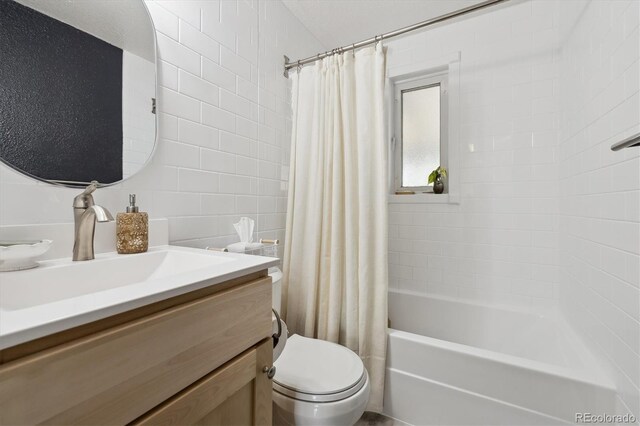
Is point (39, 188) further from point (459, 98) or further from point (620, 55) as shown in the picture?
point (459, 98)

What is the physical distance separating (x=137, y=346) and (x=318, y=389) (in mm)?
736

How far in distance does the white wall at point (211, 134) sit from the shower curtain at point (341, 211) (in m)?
0.19

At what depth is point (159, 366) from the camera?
561 millimetres

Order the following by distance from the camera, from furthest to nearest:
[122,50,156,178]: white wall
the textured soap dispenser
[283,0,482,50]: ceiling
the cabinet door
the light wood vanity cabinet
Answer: [283,0,482,50]: ceiling, [122,50,156,178]: white wall, the textured soap dispenser, the cabinet door, the light wood vanity cabinet

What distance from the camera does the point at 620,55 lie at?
111 cm

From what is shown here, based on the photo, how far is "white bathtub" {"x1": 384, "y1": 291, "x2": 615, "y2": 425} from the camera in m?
1.17

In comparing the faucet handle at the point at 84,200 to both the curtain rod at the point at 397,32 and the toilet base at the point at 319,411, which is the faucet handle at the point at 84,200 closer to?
the toilet base at the point at 319,411

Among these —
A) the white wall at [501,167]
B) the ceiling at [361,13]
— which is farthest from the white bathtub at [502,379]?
the ceiling at [361,13]

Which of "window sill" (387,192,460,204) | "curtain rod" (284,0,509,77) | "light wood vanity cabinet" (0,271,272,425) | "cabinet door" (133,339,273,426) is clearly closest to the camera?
"light wood vanity cabinet" (0,271,272,425)

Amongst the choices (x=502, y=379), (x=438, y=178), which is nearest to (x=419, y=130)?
(x=438, y=178)

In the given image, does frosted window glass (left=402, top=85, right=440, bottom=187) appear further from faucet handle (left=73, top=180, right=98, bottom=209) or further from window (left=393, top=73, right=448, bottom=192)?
faucet handle (left=73, top=180, right=98, bottom=209)

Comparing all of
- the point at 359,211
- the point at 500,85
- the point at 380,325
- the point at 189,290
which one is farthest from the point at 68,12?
the point at 500,85

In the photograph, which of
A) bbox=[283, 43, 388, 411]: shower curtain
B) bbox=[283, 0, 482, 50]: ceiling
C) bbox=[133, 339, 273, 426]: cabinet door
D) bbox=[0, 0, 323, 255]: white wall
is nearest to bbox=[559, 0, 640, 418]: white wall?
bbox=[283, 0, 482, 50]: ceiling

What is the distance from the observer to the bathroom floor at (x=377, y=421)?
1474mm
